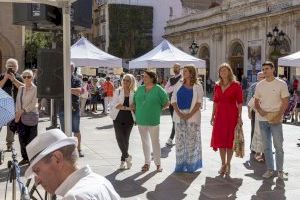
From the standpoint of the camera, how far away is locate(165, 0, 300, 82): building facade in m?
31.5

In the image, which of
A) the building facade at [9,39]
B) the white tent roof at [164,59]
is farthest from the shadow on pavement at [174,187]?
the building facade at [9,39]

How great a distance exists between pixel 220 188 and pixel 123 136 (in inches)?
82.0

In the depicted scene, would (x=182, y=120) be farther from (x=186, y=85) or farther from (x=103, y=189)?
(x=103, y=189)

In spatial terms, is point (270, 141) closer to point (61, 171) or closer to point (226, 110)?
point (226, 110)

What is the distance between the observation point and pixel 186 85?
7.87m

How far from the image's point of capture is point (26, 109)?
8398mm

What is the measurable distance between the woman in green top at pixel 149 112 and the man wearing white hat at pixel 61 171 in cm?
572

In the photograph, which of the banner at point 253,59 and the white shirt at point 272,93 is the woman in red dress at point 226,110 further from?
the banner at point 253,59

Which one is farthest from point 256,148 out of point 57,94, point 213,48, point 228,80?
point 213,48

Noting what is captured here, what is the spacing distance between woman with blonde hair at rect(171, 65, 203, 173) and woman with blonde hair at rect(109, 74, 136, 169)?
A: 0.90 meters

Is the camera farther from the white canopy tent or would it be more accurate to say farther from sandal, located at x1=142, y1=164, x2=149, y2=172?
the white canopy tent

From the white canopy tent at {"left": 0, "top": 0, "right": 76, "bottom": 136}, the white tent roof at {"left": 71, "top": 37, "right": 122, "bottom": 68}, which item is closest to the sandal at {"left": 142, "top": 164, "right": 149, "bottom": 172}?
the white canopy tent at {"left": 0, "top": 0, "right": 76, "bottom": 136}

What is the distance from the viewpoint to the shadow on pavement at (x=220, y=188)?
6566 millimetres

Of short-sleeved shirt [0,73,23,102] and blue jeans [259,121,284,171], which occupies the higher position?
short-sleeved shirt [0,73,23,102]
